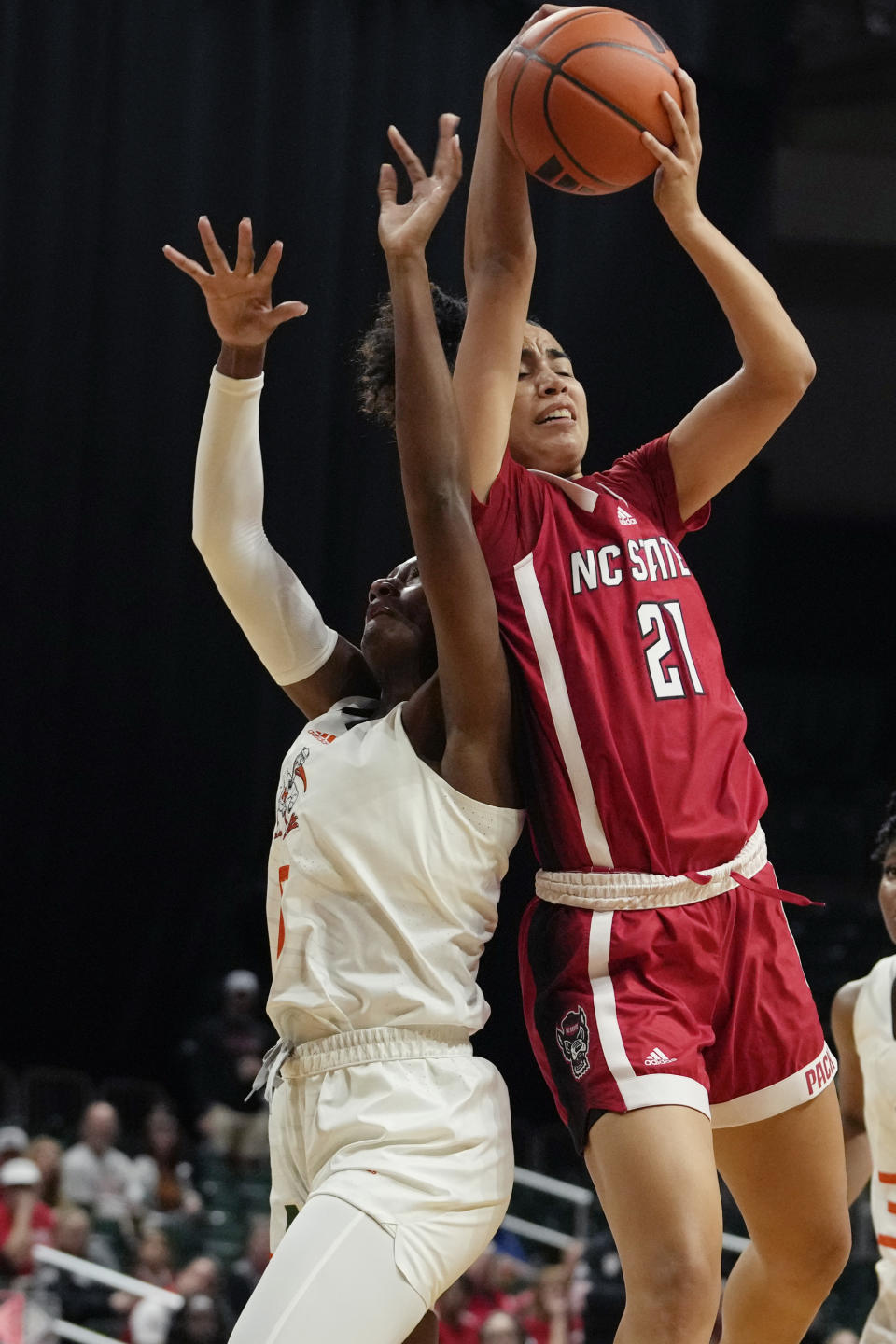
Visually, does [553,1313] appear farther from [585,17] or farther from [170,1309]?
[585,17]

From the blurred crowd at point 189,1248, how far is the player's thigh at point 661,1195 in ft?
14.0

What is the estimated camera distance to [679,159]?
252 centimetres

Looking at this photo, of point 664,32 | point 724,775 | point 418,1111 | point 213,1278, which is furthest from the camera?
point 664,32

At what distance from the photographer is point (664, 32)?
10.4 meters

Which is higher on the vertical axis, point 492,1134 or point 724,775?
point 724,775

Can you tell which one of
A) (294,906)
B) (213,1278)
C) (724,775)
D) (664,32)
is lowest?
(213,1278)

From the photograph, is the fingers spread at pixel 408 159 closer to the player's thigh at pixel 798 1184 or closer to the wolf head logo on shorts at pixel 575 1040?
the wolf head logo on shorts at pixel 575 1040

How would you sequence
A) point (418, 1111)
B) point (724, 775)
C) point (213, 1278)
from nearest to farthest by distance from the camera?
point (418, 1111) < point (724, 775) < point (213, 1278)

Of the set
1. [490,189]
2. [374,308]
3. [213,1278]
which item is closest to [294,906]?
[490,189]

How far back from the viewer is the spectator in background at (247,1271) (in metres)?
6.71

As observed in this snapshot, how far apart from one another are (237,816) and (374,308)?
7634 mm

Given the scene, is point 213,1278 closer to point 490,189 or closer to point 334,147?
point 490,189

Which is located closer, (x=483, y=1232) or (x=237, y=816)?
(x=483, y=1232)

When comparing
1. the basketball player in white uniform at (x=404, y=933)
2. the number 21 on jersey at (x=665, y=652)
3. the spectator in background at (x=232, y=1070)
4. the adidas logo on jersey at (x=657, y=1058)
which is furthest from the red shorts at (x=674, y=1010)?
the spectator in background at (x=232, y=1070)
